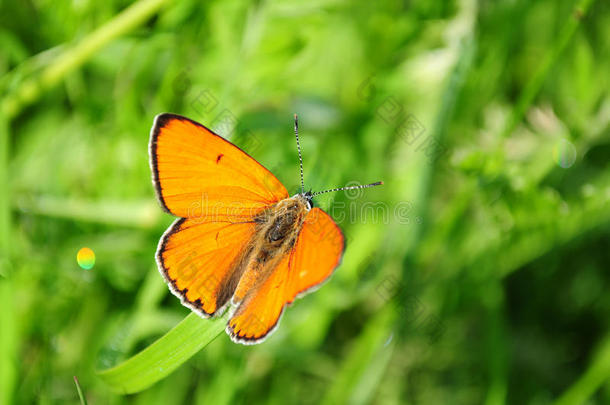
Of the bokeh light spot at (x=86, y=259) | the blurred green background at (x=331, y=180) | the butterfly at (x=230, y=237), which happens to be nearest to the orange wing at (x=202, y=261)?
the butterfly at (x=230, y=237)

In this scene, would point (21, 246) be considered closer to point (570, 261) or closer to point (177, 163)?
point (177, 163)

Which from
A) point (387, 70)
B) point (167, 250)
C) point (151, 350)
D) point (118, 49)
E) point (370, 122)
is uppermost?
point (118, 49)

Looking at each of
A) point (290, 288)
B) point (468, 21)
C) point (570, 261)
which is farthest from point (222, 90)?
point (570, 261)
